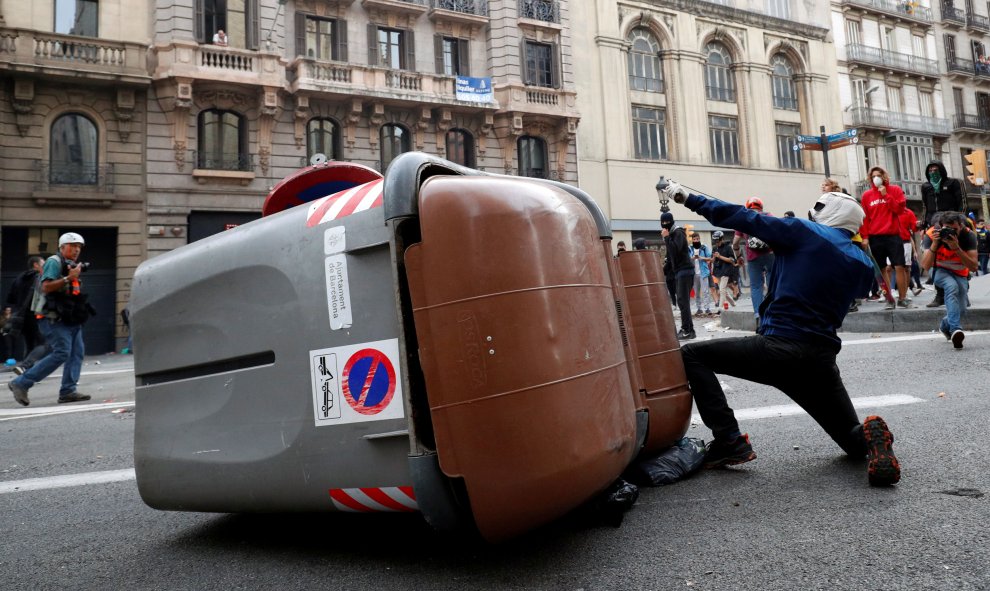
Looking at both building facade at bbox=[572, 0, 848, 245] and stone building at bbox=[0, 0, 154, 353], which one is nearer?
stone building at bbox=[0, 0, 154, 353]

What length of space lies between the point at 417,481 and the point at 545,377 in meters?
0.52

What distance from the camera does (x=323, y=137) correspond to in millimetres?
20781

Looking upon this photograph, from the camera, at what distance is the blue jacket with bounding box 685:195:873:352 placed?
3.19 m

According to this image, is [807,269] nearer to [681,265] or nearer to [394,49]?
[681,265]

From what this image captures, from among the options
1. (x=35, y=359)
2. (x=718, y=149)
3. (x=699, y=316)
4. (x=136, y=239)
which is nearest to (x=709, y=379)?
(x=35, y=359)

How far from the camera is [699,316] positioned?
13898 mm

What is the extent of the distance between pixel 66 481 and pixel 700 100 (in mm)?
28325

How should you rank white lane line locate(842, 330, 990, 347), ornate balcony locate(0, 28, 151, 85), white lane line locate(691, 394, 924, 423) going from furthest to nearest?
ornate balcony locate(0, 28, 151, 85) → white lane line locate(842, 330, 990, 347) → white lane line locate(691, 394, 924, 423)

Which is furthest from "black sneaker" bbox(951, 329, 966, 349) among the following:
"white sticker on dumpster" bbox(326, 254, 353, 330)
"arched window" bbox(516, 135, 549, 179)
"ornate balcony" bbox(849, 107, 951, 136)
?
"ornate balcony" bbox(849, 107, 951, 136)

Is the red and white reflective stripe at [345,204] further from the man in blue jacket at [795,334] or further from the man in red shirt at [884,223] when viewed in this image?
the man in red shirt at [884,223]

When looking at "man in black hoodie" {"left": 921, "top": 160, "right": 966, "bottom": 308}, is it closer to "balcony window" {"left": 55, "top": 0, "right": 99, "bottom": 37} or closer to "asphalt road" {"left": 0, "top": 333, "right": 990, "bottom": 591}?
"asphalt road" {"left": 0, "top": 333, "right": 990, "bottom": 591}

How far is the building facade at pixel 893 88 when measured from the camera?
3331 cm

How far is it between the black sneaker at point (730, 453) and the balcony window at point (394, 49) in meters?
20.8

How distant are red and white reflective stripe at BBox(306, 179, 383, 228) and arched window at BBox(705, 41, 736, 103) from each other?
29073mm
